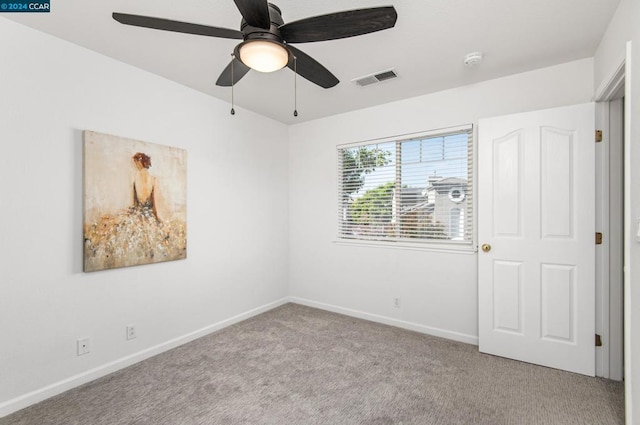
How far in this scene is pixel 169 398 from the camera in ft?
7.13

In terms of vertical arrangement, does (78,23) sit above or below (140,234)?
above

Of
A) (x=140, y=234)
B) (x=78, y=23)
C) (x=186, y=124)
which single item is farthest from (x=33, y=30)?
(x=140, y=234)

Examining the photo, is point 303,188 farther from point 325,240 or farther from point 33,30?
Answer: point 33,30

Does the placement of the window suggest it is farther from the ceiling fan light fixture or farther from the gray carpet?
the ceiling fan light fixture

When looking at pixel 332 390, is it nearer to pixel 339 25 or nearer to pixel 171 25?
pixel 339 25

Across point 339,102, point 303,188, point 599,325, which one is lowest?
point 599,325

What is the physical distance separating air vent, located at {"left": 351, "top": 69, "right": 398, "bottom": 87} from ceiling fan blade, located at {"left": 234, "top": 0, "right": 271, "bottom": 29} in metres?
1.59

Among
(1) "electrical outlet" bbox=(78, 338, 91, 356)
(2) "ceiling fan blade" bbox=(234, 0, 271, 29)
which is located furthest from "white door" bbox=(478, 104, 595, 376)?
(1) "electrical outlet" bbox=(78, 338, 91, 356)

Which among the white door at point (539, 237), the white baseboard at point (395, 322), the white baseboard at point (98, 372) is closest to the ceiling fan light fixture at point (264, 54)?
the white door at point (539, 237)

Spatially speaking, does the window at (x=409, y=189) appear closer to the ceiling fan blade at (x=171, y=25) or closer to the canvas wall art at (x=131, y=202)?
the canvas wall art at (x=131, y=202)

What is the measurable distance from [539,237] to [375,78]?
2.00 m

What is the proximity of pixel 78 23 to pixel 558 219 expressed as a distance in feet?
12.6

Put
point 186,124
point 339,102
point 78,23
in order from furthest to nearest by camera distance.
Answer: point 339,102
point 186,124
point 78,23

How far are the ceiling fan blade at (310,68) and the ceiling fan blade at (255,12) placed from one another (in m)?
0.23
